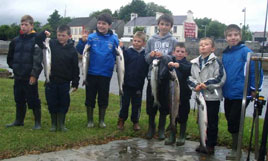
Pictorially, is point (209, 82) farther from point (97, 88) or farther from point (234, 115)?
point (97, 88)

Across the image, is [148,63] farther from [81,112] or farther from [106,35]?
[81,112]

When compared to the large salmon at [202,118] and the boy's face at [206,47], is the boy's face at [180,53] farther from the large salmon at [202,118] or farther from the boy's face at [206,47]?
the large salmon at [202,118]

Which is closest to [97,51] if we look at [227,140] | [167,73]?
[167,73]

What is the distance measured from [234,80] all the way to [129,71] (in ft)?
7.75

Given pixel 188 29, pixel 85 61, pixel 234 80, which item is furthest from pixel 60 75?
pixel 188 29

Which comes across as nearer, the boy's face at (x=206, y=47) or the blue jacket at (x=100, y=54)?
the boy's face at (x=206, y=47)

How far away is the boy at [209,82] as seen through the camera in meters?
5.73

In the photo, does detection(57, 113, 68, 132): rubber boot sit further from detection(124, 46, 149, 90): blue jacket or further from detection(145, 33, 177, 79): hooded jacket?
detection(145, 33, 177, 79): hooded jacket

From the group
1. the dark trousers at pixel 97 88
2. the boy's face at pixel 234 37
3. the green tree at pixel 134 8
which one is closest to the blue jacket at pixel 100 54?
the dark trousers at pixel 97 88

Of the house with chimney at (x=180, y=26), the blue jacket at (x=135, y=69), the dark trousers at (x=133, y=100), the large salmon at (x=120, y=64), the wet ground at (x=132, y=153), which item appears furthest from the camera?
the house with chimney at (x=180, y=26)

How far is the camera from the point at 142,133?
275 inches

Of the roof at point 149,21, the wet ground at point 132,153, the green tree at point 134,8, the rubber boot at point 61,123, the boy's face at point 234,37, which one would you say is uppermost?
the green tree at point 134,8

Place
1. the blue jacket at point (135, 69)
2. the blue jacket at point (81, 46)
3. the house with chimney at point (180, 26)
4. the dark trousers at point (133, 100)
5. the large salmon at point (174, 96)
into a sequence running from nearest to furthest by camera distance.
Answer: the large salmon at point (174, 96) < the blue jacket at point (135, 69) < the dark trousers at point (133, 100) < the blue jacket at point (81, 46) < the house with chimney at point (180, 26)

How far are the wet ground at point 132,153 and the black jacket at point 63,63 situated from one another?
1719 mm
